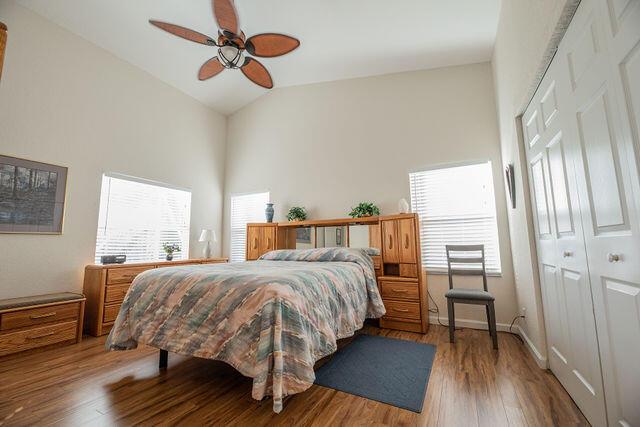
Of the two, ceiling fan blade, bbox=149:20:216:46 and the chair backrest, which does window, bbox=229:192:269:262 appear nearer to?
ceiling fan blade, bbox=149:20:216:46

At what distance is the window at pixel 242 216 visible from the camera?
5.25m

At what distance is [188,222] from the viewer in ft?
16.1

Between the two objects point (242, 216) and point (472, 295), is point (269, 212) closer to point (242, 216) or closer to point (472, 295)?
point (242, 216)

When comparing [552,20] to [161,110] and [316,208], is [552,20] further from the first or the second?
[161,110]

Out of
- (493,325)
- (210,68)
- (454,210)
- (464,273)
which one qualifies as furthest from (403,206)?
(210,68)

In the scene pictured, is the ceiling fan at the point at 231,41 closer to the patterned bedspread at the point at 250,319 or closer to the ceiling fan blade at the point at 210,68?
the ceiling fan blade at the point at 210,68

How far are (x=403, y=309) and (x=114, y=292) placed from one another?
3.52 m

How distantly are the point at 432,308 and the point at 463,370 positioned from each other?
1461 millimetres

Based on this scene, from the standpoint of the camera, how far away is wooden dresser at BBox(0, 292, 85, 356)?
257cm

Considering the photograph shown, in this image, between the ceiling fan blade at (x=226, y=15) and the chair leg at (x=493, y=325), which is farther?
the chair leg at (x=493, y=325)

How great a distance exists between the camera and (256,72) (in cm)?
305

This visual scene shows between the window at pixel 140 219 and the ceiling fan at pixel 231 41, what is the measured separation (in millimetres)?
2252

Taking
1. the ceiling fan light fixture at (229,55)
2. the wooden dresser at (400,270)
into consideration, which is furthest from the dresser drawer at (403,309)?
the ceiling fan light fixture at (229,55)

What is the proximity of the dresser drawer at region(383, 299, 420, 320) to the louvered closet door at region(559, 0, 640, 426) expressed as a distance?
76.1 inches
